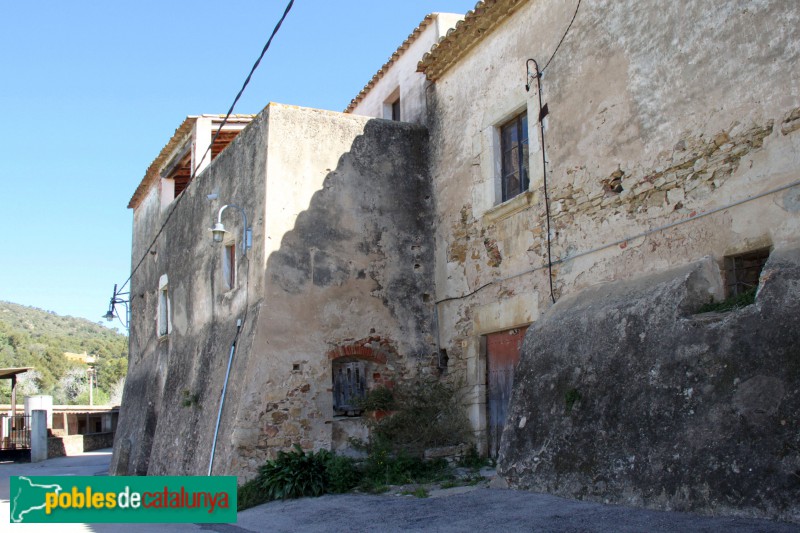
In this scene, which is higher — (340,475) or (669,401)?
(669,401)

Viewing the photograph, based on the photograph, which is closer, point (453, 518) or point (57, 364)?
point (453, 518)

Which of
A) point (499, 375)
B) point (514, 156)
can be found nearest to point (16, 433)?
point (499, 375)

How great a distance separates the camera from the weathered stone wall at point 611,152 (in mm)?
6957

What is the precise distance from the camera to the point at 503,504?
7.04 meters

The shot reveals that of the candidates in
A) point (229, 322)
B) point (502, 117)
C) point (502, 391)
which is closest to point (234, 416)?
point (229, 322)

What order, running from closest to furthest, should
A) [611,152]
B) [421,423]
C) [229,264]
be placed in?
[611,152] < [421,423] < [229,264]

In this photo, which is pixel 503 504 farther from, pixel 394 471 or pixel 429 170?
pixel 429 170

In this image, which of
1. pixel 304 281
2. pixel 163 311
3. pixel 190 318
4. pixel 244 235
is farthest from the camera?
pixel 163 311

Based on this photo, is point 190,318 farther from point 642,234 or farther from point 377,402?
point 642,234

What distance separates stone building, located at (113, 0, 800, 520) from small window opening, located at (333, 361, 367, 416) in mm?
131

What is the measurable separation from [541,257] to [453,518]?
12.1ft

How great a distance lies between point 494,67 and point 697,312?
16.7ft

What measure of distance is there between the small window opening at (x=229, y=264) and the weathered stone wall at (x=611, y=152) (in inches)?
130

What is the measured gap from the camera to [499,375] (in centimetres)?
1033
